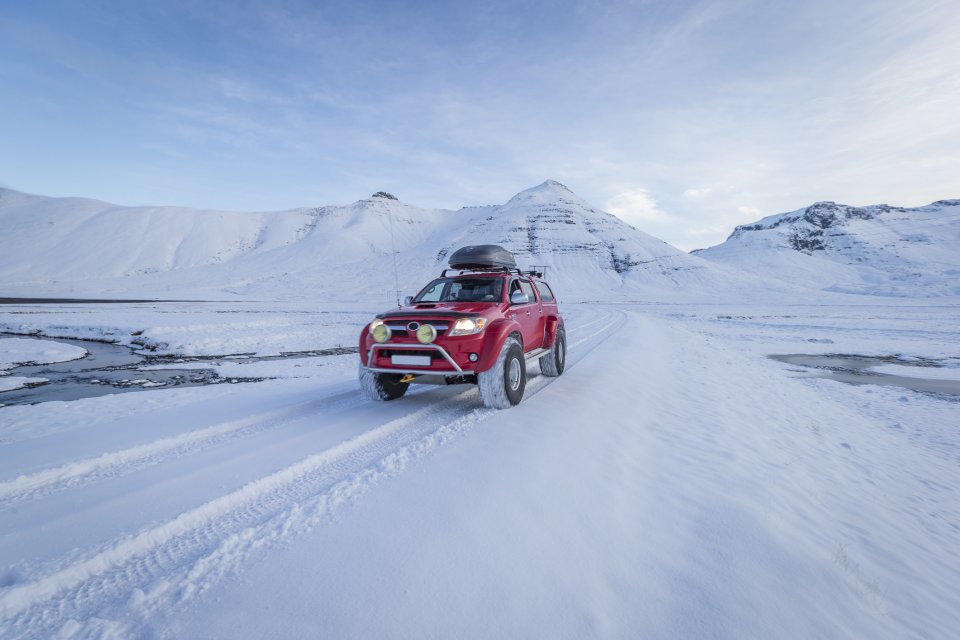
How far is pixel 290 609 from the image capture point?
2068 millimetres

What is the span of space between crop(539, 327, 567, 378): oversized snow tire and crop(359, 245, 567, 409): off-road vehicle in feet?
3.33

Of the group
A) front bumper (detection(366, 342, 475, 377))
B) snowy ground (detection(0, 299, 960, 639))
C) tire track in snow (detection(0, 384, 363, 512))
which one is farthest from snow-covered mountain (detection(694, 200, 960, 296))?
tire track in snow (detection(0, 384, 363, 512))

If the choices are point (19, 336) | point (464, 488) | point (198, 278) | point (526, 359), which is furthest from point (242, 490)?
point (198, 278)

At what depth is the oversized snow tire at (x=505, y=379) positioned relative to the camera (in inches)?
216

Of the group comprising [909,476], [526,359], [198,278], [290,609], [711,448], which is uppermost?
[198,278]

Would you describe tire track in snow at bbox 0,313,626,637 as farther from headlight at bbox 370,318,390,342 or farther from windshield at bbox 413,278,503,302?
windshield at bbox 413,278,503,302

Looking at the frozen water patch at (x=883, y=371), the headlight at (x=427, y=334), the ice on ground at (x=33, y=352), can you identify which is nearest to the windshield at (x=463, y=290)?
the headlight at (x=427, y=334)

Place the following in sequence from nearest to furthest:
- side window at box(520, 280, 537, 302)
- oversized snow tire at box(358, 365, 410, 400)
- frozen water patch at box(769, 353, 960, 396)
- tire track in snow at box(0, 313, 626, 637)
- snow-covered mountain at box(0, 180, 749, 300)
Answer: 1. tire track in snow at box(0, 313, 626, 637)
2. oversized snow tire at box(358, 365, 410, 400)
3. side window at box(520, 280, 537, 302)
4. frozen water patch at box(769, 353, 960, 396)
5. snow-covered mountain at box(0, 180, 749, 300)

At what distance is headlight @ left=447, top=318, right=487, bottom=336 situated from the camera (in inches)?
211

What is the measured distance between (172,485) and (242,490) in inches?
26.3

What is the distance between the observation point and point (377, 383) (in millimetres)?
5996

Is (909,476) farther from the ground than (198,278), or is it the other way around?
(198,278)

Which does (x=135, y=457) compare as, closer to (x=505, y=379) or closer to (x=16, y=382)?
(x=505, y=379)

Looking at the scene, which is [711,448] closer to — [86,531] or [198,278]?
[86,531]
